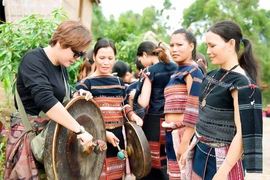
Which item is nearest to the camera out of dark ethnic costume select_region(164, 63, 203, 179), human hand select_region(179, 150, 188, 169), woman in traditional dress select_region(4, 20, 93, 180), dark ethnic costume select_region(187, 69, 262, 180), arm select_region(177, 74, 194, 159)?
dark ethnic costume select_region(187, 69, 262, 180)

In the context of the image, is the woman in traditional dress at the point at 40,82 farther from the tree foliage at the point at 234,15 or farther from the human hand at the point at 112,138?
the tree foliage at the point at 234,15

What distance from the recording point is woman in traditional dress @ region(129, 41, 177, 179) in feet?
11.3

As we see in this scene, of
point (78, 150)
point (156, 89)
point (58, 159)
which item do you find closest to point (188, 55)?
point (156, 89)

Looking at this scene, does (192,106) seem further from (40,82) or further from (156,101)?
(40,82)

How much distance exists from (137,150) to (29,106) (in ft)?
3.92

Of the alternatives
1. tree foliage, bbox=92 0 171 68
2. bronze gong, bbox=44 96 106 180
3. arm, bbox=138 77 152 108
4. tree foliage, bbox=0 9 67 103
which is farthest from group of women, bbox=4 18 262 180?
tree foliage, bbox=92 0 171 68

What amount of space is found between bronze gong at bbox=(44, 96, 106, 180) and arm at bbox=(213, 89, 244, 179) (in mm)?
995

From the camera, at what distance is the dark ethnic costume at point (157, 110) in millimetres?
3461

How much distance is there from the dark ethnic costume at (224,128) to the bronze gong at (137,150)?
622mm

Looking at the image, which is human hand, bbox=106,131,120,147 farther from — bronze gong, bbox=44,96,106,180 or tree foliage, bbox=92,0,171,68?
tree foliage, bbox=92,0,171,68

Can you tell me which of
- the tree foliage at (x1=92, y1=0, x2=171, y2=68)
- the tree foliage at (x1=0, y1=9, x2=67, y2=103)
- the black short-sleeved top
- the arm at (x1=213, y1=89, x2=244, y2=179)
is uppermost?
the tree foliage at (x1=92, y1=0, x2=171, y2=68)

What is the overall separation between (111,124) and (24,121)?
3.47 ft

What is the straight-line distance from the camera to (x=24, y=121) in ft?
7.15

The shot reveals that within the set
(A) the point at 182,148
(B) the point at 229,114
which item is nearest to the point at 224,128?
(B) the point at 229,114
